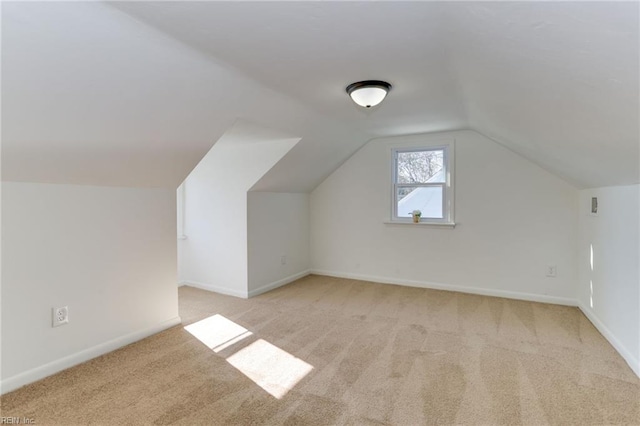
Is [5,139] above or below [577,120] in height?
below

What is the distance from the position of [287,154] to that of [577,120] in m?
2.60

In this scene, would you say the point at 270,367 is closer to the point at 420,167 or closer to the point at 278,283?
the point at 278,283

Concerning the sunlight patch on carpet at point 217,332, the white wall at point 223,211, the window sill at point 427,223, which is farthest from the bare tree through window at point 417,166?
the sunlight patch on carpet at point 217,332

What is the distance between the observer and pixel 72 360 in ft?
7.71

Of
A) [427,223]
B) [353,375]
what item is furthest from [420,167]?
[353,375]

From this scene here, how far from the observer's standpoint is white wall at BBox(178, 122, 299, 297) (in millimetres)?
3838

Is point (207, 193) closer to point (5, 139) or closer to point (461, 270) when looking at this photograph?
point (5, 139)

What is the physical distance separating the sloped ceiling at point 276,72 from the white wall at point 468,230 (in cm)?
101

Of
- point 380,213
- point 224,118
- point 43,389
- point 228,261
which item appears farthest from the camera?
point 380,213

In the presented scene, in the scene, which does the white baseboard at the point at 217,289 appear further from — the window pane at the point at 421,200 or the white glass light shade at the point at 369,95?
the white glass light shade at the point at 369,95

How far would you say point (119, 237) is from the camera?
2.68 metres

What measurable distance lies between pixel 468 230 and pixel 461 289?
2.53ft

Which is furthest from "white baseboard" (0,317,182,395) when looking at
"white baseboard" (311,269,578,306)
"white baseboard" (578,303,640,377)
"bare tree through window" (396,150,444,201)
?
"white baseboard" (578,303,640,377)

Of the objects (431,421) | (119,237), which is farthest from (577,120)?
(119,237)
